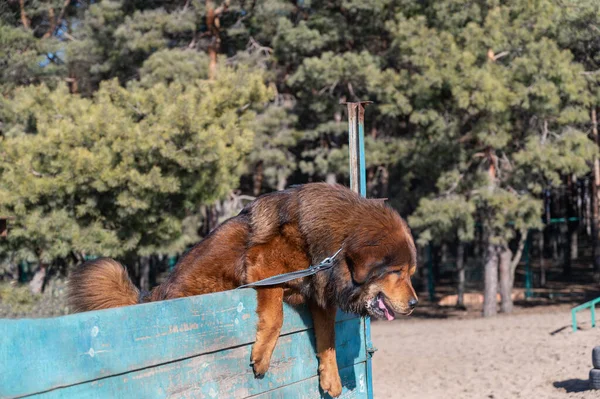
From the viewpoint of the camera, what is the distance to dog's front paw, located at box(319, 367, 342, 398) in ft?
14.3

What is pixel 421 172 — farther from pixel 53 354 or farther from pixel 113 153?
pixel 53 354

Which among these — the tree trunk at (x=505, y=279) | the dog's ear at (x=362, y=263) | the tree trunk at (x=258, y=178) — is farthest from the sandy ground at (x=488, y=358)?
the dog's ear at (x=362, y=263)

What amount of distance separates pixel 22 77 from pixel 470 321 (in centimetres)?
1392

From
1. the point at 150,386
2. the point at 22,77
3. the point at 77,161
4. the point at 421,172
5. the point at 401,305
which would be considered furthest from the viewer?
the point at 421,172

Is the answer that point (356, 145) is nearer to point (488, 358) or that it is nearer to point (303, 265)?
point (303, 265)

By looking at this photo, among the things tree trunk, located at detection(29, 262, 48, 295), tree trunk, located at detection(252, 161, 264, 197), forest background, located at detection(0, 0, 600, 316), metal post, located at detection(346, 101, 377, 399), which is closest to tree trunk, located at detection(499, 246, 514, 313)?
forest background, located at detection(0, 0, 600, 316)

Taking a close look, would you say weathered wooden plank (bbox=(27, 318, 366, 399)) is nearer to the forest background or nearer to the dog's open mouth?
the dog's open mouth

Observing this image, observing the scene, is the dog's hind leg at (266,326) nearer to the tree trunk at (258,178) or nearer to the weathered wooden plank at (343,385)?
the weathered wooden plank at (343,385)

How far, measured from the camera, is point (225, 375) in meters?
3.63

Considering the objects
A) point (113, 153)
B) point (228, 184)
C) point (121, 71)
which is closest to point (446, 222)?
point (228, 184)

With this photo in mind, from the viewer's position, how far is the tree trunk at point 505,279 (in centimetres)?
2208

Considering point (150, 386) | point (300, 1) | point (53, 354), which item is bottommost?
point (150, 386)

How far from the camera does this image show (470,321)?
2120 cm

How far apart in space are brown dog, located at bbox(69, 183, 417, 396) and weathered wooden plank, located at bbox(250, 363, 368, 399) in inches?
3.3
